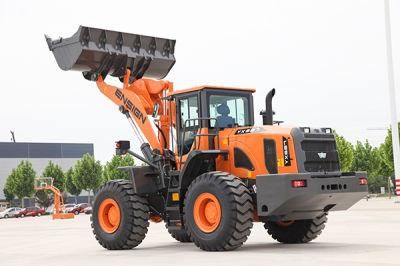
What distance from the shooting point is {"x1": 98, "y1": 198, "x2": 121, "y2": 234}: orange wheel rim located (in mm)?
15875

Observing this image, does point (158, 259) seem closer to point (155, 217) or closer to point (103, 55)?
point (155, 217)

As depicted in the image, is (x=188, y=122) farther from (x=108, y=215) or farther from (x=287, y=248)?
(x=287, y=248)

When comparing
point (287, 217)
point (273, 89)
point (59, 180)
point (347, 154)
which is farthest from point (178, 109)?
point (59, 180)

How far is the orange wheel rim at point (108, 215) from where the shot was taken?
15875mm

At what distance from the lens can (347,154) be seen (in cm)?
7888

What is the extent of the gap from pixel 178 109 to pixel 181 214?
91.2 inches

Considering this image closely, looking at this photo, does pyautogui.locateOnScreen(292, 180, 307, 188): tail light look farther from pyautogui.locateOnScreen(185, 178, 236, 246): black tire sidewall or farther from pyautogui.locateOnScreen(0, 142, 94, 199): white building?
pyautogui.locateOnScreen(0, 142, 94, 199): white building

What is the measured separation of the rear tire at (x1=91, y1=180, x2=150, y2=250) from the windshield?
7.63 feet

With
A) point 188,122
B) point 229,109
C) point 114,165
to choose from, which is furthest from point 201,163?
point 114,165

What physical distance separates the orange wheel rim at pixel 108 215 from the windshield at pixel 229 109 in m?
2.90

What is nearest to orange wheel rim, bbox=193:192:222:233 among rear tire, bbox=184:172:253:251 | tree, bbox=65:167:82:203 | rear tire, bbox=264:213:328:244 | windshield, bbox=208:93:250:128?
rear tire, bbox=184:172:253:251

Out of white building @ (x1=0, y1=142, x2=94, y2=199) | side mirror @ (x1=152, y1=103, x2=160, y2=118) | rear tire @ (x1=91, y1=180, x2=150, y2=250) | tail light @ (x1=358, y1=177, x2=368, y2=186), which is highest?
white building @ (x1=0, y1=142, x2=94, y2=199)

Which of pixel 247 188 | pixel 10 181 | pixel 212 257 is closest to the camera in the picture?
pixel 212 257

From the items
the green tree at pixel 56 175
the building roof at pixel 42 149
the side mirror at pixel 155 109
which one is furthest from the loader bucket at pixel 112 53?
the building roof at pixel 42 149
